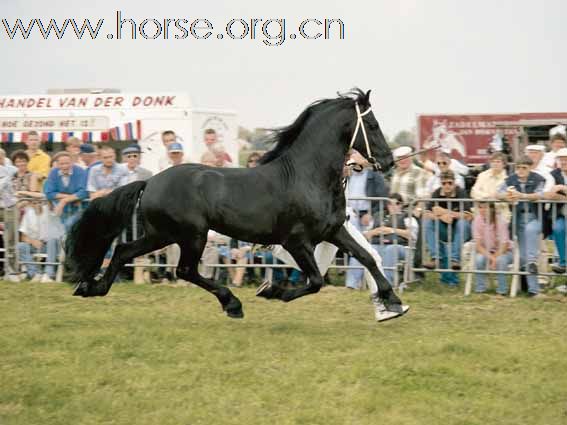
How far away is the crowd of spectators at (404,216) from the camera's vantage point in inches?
417

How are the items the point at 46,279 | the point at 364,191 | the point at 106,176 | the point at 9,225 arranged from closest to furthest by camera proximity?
the point at 364,191
the point at 106,176
the point at 46,279
the point at 9,225

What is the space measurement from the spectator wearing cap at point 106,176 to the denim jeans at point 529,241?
4679mm

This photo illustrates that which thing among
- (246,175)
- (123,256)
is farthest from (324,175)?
(123,256)

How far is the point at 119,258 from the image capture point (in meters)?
8.94

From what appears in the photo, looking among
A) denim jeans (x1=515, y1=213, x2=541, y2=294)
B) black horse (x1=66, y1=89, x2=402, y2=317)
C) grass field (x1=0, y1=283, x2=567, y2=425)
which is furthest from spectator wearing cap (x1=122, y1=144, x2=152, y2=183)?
denim jeans (x1=515, y1=213, x2=541, y2=294)

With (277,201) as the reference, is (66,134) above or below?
above

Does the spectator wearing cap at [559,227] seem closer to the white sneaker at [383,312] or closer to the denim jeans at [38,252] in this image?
the white sneaker at [383,312]

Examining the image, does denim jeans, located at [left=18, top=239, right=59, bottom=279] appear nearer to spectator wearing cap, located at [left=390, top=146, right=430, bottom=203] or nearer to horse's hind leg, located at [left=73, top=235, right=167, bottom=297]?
horse's hind leg, located at [left=73, top=235, right=167, bottom=297]

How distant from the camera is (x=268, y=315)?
949 centimetres

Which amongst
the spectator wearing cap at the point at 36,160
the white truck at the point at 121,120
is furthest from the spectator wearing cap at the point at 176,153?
the white truck at the point at 121,120

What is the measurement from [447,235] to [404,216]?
1.71ft

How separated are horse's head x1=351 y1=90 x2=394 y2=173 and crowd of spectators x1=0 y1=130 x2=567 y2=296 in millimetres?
992

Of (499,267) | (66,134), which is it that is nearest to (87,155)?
(66,134)

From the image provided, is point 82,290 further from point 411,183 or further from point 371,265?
point 411,183
